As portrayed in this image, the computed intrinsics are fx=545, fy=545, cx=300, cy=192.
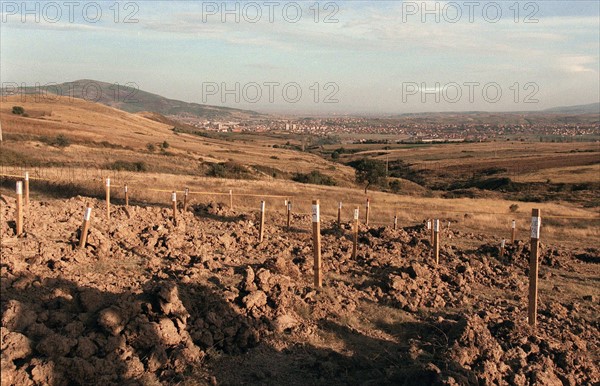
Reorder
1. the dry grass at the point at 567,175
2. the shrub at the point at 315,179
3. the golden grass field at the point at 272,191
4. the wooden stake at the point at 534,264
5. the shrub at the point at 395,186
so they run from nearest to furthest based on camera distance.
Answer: the wooden stake at the point at 534,264
the golden grass field at the point at 272,191
the shrub at the point at 315,179
the shrub at the point at 395,186
the dry grass at the point at 567,175

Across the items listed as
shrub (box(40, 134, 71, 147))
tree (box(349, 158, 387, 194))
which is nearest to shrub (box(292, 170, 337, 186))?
tree (box(349, 158, 387, 194))

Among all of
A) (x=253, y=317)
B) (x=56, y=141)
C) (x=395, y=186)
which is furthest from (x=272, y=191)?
(x=56, y=141)

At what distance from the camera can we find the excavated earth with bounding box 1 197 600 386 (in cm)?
620

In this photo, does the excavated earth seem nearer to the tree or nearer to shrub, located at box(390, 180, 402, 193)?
shrub, located at box(390, 180, 402, 193)

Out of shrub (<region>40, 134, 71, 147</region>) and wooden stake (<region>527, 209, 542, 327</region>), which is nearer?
wooden stake (<region>527, 209, 542, 327</region>)

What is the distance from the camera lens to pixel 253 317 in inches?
306

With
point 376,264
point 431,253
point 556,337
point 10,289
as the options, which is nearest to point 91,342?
point 10,289

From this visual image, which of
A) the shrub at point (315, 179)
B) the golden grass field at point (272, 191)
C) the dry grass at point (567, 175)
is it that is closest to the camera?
the golden grass field at point (272, 191)

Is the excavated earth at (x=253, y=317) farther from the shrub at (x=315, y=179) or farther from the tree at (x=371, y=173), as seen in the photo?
the tree at (x=371, y=173)

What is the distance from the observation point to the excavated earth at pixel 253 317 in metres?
6.20

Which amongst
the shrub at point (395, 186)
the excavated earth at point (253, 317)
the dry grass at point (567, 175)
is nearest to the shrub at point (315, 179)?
the shrub at point (395, 186)

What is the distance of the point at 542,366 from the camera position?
22.2 feet

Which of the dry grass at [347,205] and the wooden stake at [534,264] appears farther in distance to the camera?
the dry grass at [347,205]

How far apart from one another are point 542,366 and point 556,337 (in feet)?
6.23
